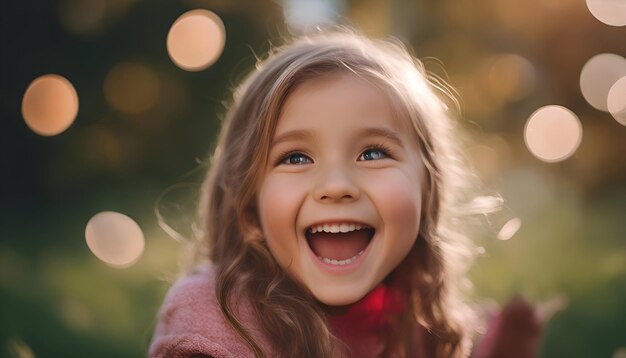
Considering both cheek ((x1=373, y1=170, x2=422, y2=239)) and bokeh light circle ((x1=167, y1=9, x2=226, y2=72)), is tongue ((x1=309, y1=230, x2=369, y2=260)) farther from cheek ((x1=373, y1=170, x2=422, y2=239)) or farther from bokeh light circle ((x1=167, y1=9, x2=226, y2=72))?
bokeh light circle ((x1=167, y1=9, x2=226, y2=72))

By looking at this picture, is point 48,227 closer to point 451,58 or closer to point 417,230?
point 451,58

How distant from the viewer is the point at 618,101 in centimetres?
353

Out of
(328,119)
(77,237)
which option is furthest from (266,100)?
(77,237)

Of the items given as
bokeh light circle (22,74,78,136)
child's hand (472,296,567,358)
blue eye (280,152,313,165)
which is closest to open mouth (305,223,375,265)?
blue eye (280,152,313,165)

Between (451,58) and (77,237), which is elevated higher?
(451,58)

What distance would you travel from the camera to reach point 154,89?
10.3ft

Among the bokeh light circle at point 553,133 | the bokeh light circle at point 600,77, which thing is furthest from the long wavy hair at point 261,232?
the bokeh light circle at point 600,77

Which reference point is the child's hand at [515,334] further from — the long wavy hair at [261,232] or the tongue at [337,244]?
the tongue at [337,244]

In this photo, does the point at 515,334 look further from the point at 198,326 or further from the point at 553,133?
the point at 553,133

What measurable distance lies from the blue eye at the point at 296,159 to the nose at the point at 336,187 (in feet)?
0.19

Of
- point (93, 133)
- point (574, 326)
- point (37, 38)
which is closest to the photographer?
point (574, 326)

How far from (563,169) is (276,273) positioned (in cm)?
250

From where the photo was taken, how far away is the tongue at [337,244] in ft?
5.04

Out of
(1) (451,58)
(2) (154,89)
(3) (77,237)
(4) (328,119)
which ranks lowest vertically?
(3) (77,237)
